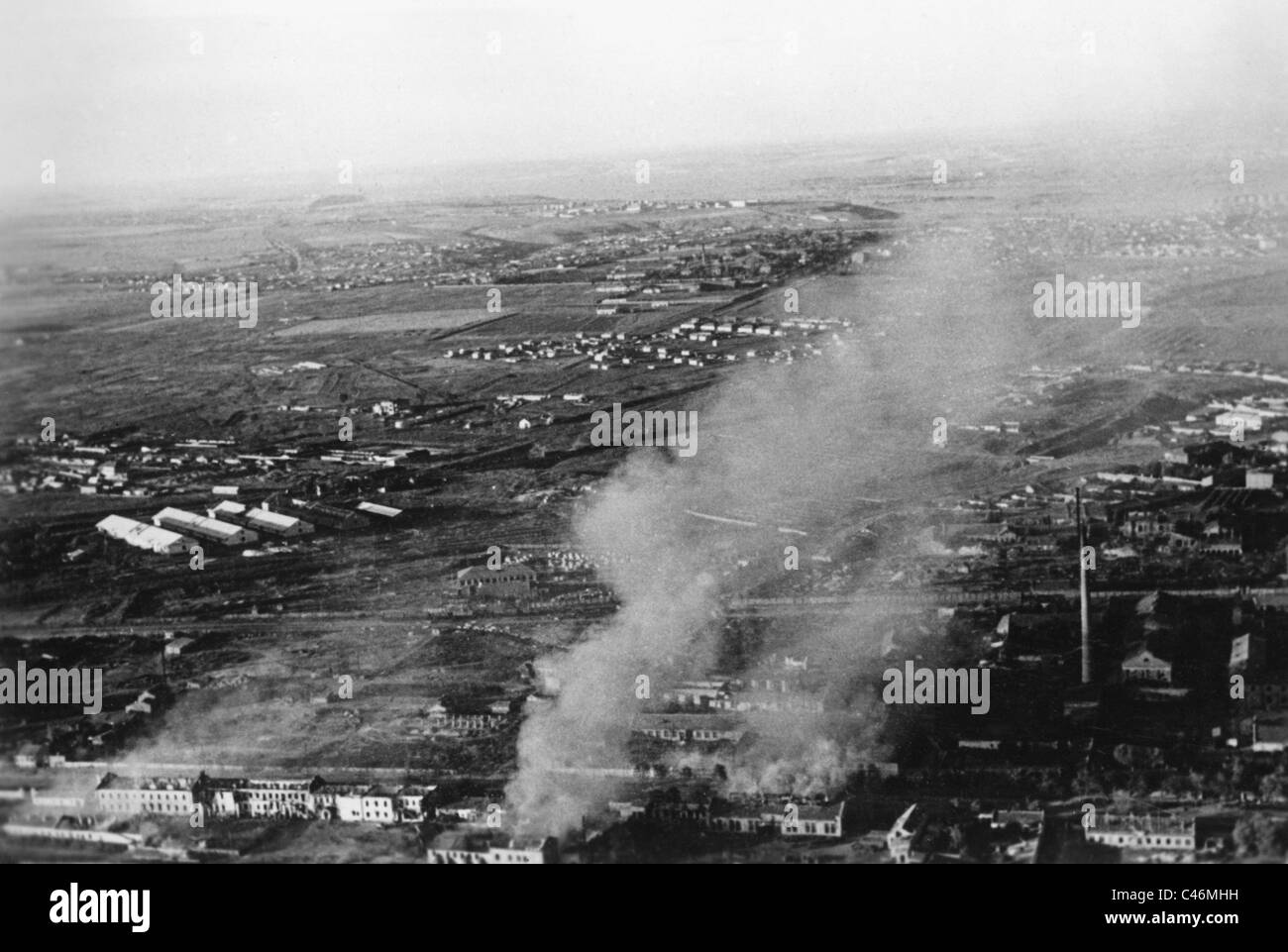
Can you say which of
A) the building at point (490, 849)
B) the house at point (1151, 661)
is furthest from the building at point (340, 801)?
the house at point (1151, 661)

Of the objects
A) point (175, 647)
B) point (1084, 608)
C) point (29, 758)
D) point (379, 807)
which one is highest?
point (1084, 608)

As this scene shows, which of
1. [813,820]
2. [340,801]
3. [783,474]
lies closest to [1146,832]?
[813,820]

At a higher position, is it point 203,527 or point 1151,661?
point 203,527

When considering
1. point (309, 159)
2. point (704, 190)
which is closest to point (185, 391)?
point (309, 159)

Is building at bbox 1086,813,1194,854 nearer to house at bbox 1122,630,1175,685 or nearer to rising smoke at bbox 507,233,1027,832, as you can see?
house at bbox 1122,630,1175,685

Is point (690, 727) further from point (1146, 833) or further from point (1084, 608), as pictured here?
point (1146, 833)

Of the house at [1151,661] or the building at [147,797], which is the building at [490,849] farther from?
the house at [1151,661]
